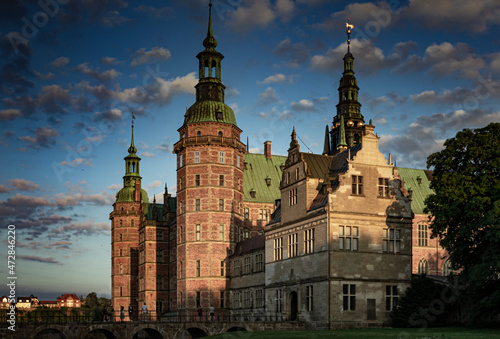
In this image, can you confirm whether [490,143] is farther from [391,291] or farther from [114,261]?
[114,261]

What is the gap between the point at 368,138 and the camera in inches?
1962

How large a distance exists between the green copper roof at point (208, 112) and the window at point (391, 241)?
98.2 ft

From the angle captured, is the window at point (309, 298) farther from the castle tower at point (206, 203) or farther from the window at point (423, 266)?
the window at point (423, 266)

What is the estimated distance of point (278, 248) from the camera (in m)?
54.8

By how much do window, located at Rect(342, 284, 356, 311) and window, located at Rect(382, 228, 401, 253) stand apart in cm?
441

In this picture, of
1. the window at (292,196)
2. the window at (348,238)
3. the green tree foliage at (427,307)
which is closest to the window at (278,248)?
the window at (292,196)

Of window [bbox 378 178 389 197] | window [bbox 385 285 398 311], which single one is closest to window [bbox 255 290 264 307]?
window [bbox 385 285 398 311]

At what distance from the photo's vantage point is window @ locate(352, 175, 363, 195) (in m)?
48.7

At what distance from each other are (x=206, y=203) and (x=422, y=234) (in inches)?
1120

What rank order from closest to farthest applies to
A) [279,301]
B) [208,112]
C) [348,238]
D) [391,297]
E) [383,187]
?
[348,238] → [391,297] → [383,187] → [279,301] → [208,112]

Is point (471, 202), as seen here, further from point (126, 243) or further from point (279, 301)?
point (126, 243)

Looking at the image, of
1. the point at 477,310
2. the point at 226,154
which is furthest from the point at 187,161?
the point at 477,310

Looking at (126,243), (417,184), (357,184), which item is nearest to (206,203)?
(357,184)

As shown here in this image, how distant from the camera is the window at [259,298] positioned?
61906 millimetres
